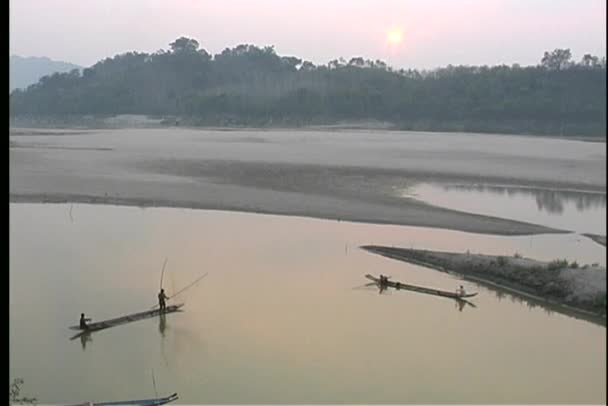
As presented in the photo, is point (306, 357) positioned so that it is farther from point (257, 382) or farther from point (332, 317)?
point (332, 317)

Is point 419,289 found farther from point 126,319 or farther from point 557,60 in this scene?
point 557,60

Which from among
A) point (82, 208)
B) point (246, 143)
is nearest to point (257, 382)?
point (82, 208)

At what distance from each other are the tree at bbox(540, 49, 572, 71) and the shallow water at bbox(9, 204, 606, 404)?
58 centimetres

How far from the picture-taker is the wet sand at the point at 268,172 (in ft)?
16.9

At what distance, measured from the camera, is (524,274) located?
3.71 metres

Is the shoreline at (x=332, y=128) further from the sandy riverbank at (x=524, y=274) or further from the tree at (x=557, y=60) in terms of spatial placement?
the sandy riverbank at (x=524, y=274)

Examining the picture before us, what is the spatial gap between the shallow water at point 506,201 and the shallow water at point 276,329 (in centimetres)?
25

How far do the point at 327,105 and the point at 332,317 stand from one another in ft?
7.00

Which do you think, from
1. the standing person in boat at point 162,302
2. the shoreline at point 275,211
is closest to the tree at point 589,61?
the standing person in boat at point 162,302

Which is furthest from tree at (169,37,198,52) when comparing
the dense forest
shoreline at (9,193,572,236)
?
shoreline at (9,193,572,236)

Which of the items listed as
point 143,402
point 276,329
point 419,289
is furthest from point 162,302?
point 419,289

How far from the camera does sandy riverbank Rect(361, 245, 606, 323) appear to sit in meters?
2.88

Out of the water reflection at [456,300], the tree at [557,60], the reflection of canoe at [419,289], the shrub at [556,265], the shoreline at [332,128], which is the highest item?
the tree at [557,60]

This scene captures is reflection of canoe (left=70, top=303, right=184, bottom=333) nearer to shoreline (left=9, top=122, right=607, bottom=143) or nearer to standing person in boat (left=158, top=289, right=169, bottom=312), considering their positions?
standing person in boat (left=158, top=289, right=169, bottom=312)
